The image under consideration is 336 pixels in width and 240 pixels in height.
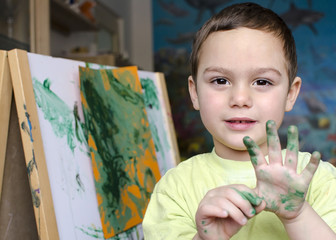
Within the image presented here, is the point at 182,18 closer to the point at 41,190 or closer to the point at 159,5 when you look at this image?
the point at 159,5

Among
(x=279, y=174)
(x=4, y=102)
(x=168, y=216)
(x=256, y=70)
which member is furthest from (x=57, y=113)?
(x=279, y=174)

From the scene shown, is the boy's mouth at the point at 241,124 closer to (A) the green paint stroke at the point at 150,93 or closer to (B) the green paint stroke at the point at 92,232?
(B) the green paint stroke at the point at 92,232

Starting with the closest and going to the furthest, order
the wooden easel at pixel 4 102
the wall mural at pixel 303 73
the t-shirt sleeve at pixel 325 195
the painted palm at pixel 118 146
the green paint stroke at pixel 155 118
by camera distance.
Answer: the t-shirt sleeve at pixel 325 195
the wooden easel at pixel 4 102
the painted palm at pixel 118 146
the green paint stroke at pixel 155 118
the wall mural at pixel 303 73

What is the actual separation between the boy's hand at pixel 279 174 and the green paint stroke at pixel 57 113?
2.18 feet

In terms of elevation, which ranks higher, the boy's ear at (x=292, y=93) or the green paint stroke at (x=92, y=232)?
the boy's ear at (x=292, y=93)

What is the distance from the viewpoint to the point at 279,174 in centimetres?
70

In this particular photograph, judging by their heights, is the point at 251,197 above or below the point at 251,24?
below

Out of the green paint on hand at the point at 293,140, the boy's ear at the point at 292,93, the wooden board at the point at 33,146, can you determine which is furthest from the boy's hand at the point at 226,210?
the wooden board at the point at 33,146

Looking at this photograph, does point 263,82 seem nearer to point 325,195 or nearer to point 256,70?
point 256,70

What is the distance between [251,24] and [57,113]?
627 millimetres

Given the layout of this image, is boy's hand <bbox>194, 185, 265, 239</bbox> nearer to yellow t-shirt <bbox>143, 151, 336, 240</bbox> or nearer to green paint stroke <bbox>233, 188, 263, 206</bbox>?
green paint stroke <bbox>233, 188, 263, 206</bbox>

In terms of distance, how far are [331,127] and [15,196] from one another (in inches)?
190

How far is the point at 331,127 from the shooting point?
17.0 feet

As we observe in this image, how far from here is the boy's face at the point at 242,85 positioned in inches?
35.0
